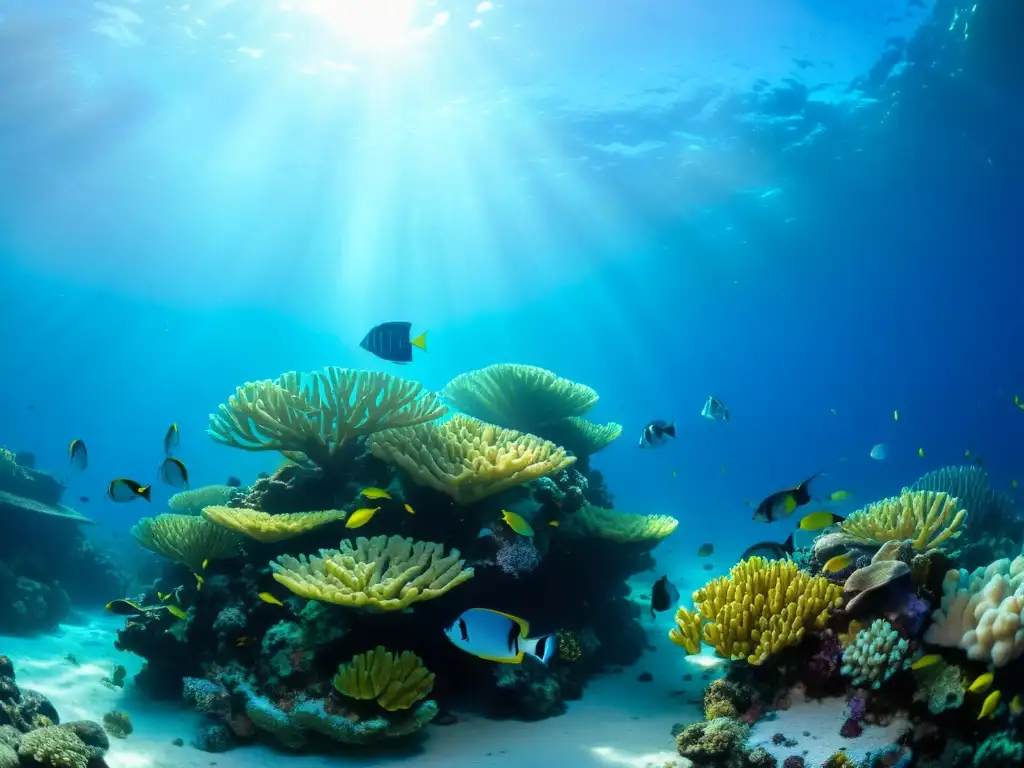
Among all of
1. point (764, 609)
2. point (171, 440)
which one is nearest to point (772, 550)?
point (764, 609)

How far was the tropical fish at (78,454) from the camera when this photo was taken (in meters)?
7.75

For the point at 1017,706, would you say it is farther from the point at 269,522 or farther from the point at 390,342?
the point at 269,522

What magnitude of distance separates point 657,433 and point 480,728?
427 cm

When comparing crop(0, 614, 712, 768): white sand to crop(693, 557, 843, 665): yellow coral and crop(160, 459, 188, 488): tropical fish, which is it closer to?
crop(693, 557, 843, 665): yellow coral

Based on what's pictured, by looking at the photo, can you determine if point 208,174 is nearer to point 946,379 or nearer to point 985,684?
point 985,684

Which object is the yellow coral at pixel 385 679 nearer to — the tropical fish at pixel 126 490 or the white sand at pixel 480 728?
the white sand at pixel 480 728

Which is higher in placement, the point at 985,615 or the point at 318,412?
the point at 318,412

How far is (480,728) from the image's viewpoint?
5.72 metres

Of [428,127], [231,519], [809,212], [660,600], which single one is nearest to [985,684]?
[660,600]

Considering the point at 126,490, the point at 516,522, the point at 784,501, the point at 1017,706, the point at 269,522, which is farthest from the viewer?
the point at 126,490

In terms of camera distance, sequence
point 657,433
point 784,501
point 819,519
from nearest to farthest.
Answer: point 784,501 < point 819,519 < point 657,433

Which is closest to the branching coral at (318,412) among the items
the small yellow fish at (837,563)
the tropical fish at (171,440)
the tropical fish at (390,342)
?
the tropical fish at (171,440)

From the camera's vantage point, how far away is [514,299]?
176ft

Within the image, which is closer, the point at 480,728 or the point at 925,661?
the point at 925,661
